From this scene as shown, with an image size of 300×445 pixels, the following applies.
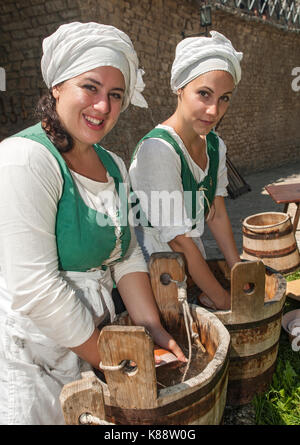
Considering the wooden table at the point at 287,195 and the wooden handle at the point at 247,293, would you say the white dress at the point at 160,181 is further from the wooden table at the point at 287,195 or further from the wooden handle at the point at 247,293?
the wooden table at the point at 287,195

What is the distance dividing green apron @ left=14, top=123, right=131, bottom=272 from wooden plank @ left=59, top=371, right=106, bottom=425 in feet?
1.47

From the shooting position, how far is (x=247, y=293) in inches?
63.4

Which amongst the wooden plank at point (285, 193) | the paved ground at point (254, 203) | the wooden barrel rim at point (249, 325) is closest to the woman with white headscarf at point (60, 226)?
the wooden barrel rim at point (249, 325)

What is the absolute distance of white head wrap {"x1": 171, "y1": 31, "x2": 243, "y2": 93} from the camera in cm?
180

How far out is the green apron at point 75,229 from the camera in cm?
125

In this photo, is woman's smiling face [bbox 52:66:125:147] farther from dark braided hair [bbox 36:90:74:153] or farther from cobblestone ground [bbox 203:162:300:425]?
cobblestone ground [bbox 203:162:300:425]

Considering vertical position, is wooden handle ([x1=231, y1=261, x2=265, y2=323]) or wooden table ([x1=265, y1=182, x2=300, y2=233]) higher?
wooden handle ([x1=231, y1=261, x2=265, y2=323])

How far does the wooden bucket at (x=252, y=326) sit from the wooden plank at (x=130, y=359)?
655 mm

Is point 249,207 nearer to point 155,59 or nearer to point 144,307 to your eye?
point 155,59

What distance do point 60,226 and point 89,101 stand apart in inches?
18.9

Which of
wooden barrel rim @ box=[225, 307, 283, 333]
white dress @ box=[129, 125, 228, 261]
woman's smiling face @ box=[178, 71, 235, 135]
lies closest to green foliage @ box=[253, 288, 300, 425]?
wooden barrel rim @ box=[225, 307, 283, 333]

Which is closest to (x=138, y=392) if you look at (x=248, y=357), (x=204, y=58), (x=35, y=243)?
(x=35, y=243)
